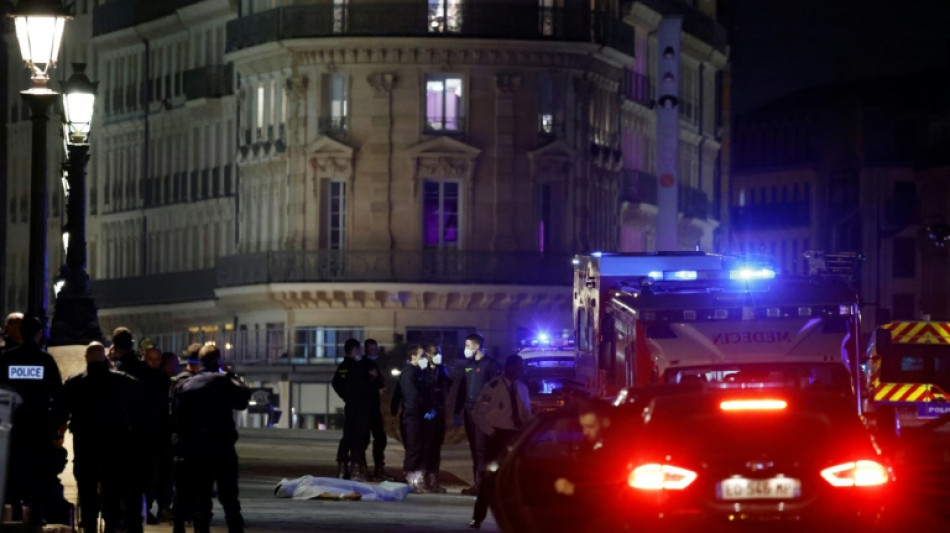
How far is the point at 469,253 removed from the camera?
73.6m

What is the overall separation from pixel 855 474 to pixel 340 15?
55.0 metres

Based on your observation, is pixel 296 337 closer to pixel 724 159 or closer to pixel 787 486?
pixel 724 159

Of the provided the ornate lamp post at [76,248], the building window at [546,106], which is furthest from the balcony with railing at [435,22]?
the ornate lamp post at [76,248]

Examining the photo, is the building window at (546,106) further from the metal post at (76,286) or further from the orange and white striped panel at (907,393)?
the metal post at (76,286)

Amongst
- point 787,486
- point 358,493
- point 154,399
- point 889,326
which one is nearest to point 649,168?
point 889,326

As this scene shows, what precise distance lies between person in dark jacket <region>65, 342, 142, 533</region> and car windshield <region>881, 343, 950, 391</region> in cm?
1980

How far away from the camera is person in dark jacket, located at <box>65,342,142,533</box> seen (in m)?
24.1

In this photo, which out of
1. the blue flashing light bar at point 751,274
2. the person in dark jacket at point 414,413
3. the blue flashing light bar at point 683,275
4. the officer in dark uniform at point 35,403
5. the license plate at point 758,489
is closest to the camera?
the license plate at point 758,489

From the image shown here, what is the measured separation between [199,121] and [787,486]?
6687cm

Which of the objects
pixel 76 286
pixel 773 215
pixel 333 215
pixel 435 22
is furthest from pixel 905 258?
pixel 76 286

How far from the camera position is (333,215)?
7431 centimetres

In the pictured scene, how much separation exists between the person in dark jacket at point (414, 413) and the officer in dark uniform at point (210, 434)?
1237 centimetres

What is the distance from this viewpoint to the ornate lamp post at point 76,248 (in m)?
32.8

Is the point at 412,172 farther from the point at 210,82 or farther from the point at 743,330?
the point at 743,330
